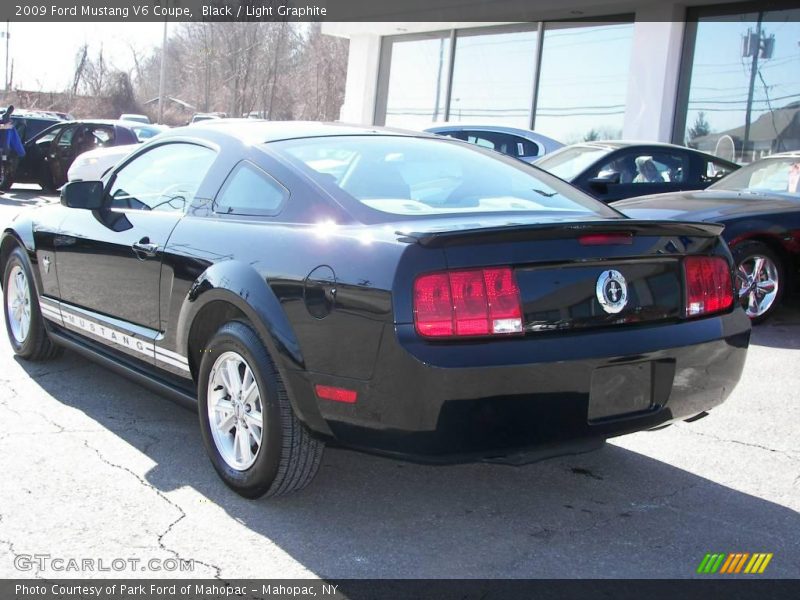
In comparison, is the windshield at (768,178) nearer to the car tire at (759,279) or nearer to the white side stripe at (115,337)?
the car tire at (759,279)

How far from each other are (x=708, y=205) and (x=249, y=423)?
526 cm

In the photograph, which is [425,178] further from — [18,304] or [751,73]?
[751,73]

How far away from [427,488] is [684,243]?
1441 millimetres

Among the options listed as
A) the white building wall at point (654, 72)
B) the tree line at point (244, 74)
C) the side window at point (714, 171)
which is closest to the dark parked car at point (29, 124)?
the white building wall at point (654, 72)

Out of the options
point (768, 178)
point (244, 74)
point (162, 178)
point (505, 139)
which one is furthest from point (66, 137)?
point (244, 74)

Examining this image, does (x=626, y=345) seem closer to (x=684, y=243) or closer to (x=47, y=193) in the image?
(x=684, y=243)

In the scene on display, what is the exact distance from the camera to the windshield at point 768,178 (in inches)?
318

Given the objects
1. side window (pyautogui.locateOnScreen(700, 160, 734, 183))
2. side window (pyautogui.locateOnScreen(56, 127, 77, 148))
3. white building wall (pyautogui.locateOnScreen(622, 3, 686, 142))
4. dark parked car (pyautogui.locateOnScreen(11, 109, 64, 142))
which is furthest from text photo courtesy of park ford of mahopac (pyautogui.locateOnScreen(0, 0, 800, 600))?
dark parked car (pyautogui.locateOnScreen(11, 109, 64, 142))

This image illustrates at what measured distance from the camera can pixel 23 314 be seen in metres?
5.62

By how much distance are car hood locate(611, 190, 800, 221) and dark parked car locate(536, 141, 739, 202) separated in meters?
1.18

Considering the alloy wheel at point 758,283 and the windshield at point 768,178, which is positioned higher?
the windshield at point 768,178

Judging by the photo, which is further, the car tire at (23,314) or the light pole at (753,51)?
the light pole at (753,51)

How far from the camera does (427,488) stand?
383cm

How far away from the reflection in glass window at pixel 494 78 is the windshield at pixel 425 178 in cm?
1526
